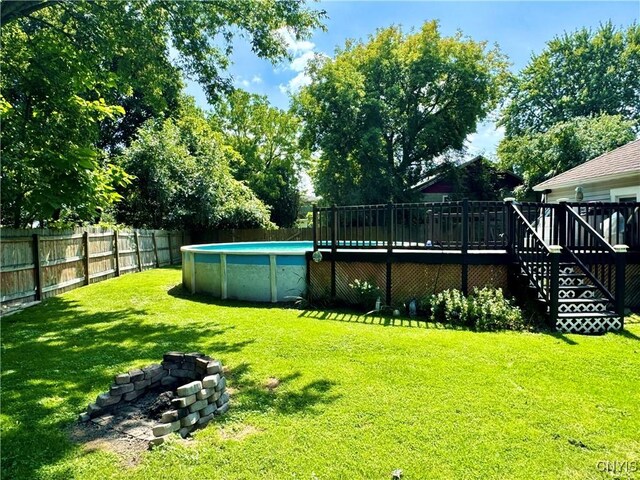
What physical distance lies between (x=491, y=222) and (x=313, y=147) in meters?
18.4

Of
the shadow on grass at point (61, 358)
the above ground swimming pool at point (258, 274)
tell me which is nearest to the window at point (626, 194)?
the above ground swimming pool at point (258, 274)

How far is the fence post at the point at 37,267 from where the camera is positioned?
8.36 meters

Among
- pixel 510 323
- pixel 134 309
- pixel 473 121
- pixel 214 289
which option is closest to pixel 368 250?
pixel 510 323

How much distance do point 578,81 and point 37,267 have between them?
34.7m

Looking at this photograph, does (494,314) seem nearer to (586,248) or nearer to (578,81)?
(586,248)

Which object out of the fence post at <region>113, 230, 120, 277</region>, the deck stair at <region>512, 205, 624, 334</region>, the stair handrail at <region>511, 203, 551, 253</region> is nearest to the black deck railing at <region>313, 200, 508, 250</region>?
the stair handrail at <region>511, 203, 551, 253</region>

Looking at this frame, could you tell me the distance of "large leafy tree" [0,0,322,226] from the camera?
6.96m

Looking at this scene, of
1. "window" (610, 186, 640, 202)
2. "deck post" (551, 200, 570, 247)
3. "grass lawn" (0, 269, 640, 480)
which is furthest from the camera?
"window" (610, 186, 640, 202)

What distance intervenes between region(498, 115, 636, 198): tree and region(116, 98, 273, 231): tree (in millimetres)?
15378

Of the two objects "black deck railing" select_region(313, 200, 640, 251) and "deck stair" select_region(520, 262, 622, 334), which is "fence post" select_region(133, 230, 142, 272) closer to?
"black deck railing" select_region(313, 200, 640, 251)

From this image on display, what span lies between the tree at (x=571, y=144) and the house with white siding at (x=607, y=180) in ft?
21.5

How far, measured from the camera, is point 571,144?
18.0m

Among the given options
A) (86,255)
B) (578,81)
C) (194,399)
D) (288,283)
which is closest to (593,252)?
(288,283)

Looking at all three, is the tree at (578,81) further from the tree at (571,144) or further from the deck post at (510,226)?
the deck post at (510,226)
